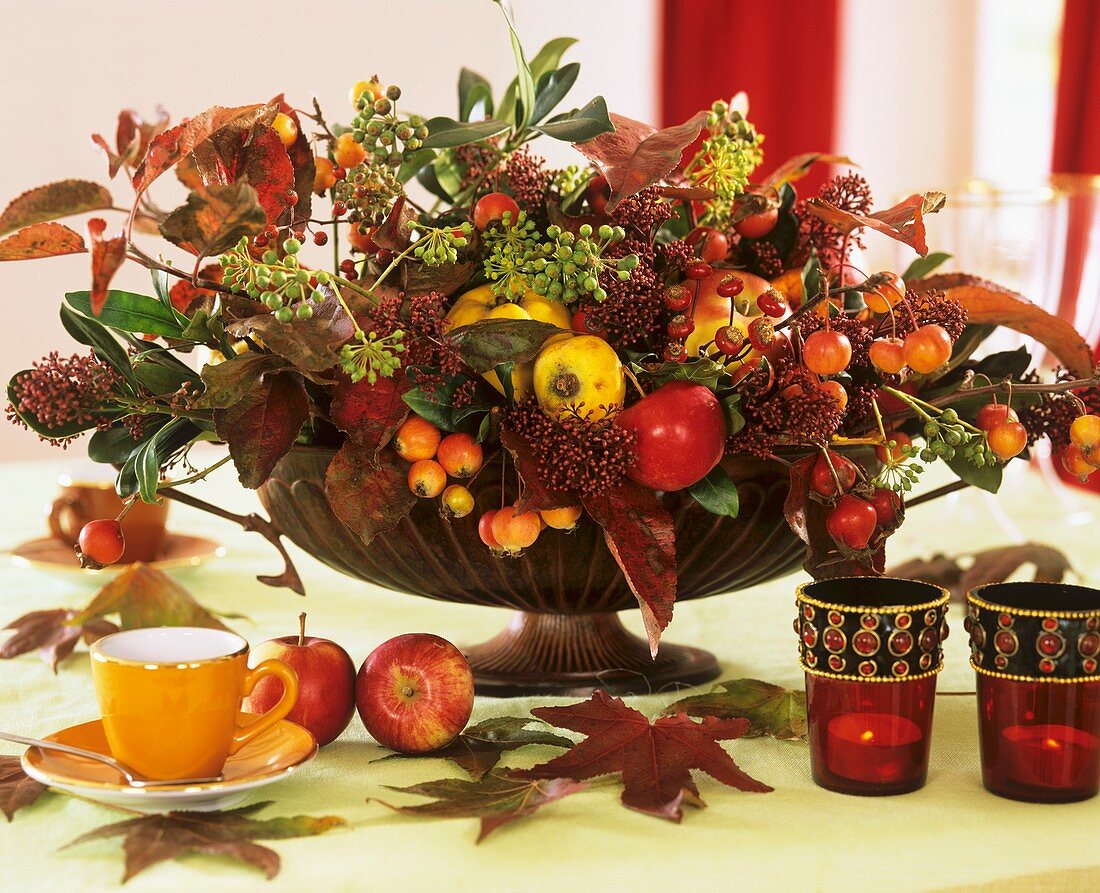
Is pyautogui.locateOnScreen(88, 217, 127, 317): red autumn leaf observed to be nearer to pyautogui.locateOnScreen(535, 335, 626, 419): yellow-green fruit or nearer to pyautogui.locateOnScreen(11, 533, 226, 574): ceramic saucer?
pyautogui.locateOnScreen(535, 335, 626, 419): yellow-green fruit

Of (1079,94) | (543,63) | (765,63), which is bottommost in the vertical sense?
(543,63)

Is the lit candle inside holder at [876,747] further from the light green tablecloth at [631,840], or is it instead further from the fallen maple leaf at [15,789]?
the fallen maple leaf at [15,789]

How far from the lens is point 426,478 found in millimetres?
695

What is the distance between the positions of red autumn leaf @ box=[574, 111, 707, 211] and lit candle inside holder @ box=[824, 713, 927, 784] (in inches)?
A: 11.8

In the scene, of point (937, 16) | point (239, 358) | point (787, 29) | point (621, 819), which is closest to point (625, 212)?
point (239, 358)

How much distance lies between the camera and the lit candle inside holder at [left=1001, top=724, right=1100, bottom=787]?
0.63 metres

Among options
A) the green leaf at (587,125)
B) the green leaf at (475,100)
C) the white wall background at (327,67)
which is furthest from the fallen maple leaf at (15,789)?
the white wall background at (327,67)

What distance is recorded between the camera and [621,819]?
610mm

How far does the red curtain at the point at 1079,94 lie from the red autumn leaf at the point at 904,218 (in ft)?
8.61

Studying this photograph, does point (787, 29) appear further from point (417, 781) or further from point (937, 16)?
point (417, 781)

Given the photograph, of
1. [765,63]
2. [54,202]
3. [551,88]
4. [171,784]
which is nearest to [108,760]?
[171,784]

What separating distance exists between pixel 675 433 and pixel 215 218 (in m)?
0.26

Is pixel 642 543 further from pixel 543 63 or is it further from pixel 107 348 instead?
pixel 543 63

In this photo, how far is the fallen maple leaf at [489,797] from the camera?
1.98 ft
